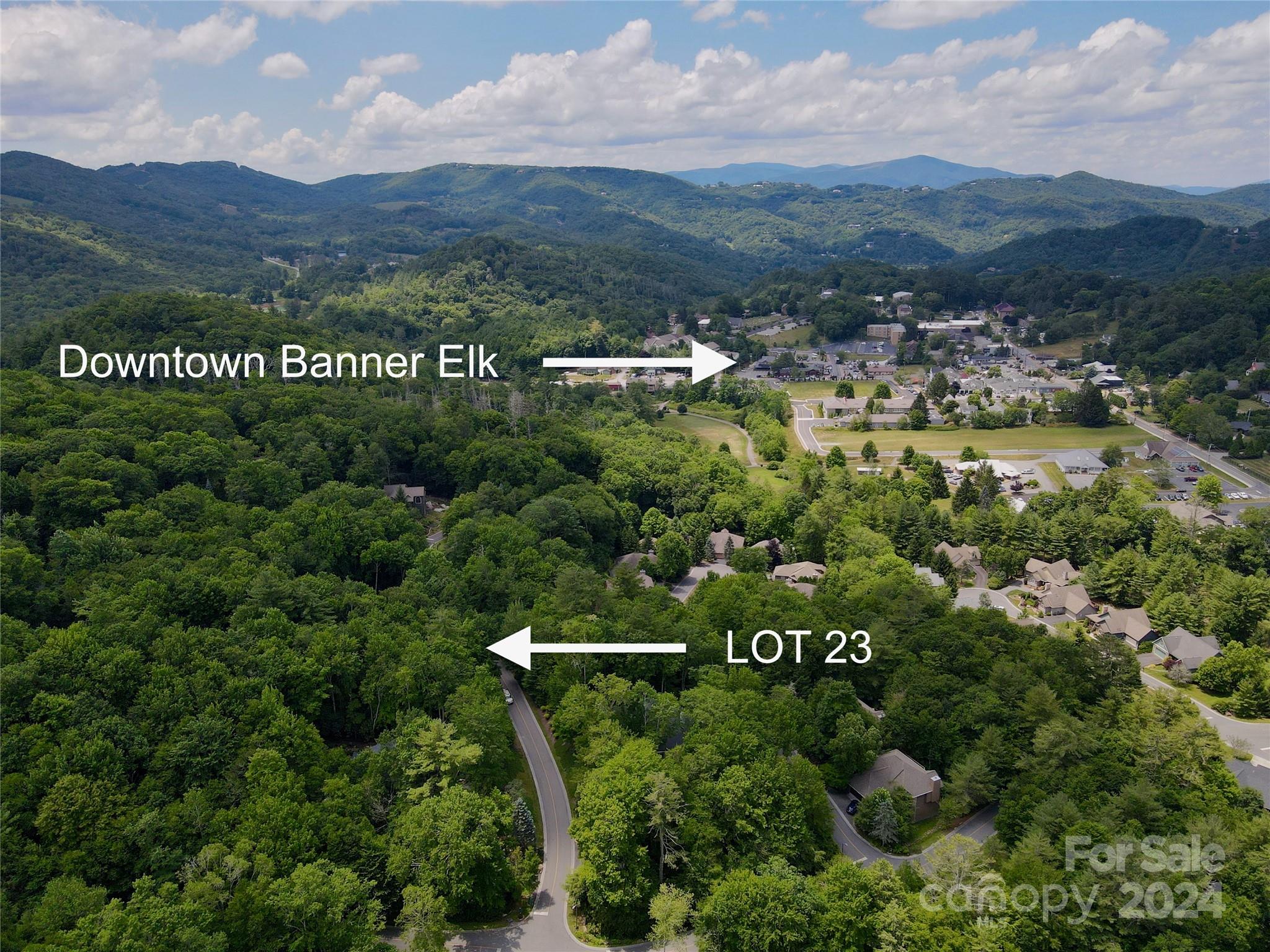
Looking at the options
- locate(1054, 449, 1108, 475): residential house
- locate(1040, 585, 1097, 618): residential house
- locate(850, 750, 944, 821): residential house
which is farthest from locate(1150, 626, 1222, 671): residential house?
locate(1054, 449, 1108, 475): residential house

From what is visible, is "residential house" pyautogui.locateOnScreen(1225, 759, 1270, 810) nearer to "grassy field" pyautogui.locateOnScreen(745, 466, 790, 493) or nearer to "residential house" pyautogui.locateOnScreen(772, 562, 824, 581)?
"residential house" pyautogui.locateOnScreen(772, 562, 824, 581)

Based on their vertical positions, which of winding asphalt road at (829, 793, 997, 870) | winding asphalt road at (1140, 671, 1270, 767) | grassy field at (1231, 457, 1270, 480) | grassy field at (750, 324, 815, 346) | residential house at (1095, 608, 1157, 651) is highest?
grassy field at (750, 324, 815, 346)

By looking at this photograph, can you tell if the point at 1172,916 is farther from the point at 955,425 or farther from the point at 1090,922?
the point at 955,425

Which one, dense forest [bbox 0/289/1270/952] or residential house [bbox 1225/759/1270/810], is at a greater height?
dense forest [bbox 0/289/1270/952]

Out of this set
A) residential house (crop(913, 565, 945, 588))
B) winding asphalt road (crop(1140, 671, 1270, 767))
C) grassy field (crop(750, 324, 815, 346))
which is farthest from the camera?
grassy field (crop(750, 324, 815, 346))

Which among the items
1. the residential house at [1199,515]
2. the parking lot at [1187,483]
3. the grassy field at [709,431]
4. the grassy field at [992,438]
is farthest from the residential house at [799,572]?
the parking lot at [1187,483]

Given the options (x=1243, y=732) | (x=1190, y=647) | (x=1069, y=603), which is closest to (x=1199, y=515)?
(x=1069, y=603)

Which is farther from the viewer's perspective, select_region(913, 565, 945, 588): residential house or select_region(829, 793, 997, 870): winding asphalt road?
select_region(913, 565, 945, 588): residential house

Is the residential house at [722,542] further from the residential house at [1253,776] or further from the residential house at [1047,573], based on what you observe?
the residential house at [1253,776]
